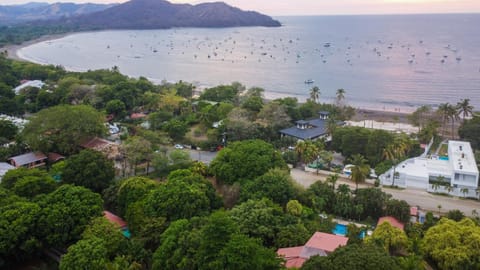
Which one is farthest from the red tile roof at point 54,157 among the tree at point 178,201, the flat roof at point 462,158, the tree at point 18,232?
the flat roof at point 462,158

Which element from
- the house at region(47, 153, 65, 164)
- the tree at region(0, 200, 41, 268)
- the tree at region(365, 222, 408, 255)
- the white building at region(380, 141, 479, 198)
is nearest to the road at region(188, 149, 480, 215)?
the white building at region(380, 141, 479, 198)

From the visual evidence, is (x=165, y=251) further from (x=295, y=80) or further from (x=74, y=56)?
(x=74, y=56)

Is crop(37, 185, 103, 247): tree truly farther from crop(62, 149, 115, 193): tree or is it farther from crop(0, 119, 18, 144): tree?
crop(0, 119, 18, 144): tree

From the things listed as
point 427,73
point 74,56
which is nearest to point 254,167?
point 427,73

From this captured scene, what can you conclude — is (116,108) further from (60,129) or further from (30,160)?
(30,160)

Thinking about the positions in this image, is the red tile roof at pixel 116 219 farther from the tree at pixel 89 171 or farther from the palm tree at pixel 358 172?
the palm tree at pixel 358 172
